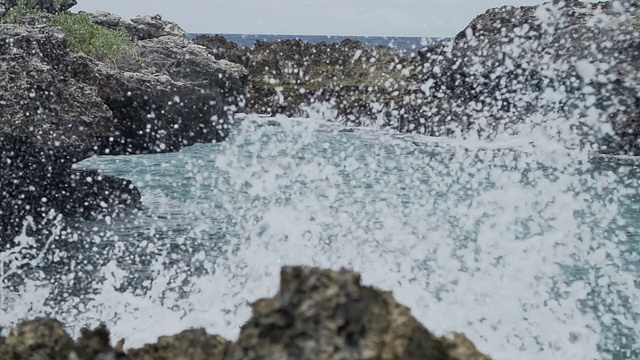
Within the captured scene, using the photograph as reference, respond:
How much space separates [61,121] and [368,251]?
23.9 ft

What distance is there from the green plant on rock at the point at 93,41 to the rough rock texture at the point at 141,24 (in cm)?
877

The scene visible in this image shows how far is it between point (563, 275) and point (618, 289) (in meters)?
0.95

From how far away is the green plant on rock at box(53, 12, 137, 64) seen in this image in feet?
70.5

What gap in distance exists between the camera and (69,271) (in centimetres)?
1238

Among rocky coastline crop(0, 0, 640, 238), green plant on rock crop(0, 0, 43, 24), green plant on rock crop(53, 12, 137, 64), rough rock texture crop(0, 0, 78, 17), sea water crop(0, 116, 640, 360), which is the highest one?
rough rock texture crop(0, 0, 78, 17)

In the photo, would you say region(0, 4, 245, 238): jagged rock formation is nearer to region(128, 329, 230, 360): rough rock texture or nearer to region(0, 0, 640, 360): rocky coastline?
region(0, 0, 640, 360): rocky coastline

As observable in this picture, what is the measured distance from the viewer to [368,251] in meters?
13.9

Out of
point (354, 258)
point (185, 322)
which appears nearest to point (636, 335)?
point (354, 258)

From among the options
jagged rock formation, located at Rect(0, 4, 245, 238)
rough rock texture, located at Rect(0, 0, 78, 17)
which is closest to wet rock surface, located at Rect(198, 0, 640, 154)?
rough rock texture, located at Rect(0, 0, 78, 17)

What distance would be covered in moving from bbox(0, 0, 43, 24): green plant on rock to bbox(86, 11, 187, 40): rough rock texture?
6.57 m

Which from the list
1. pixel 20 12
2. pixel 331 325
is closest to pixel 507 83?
pixel 20 12

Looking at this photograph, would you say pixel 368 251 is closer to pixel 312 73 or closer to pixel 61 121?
pixel 61 121

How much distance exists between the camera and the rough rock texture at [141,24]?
3338cm

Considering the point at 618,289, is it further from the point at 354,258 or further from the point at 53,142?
the point at 53,142
